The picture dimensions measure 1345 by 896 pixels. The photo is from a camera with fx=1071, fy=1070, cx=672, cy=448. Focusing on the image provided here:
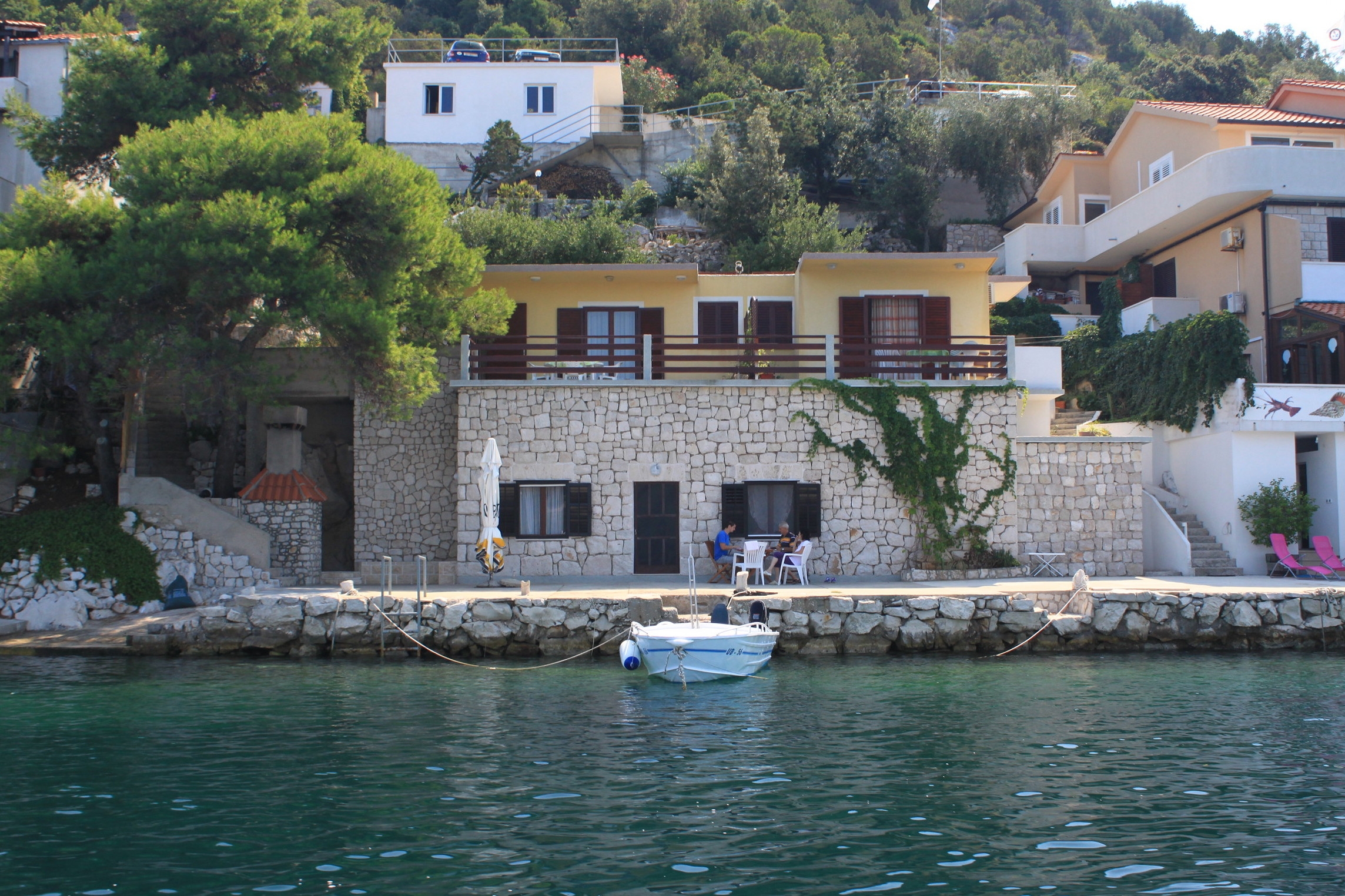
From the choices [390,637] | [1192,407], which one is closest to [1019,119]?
[1192,407]

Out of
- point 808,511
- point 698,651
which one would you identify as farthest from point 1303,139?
point 698,651

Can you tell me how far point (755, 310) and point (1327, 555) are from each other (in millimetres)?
13629

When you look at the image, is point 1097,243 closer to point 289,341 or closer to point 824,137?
point 824,137

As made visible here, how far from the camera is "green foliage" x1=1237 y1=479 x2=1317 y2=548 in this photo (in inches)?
902

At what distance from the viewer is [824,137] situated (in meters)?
44.4

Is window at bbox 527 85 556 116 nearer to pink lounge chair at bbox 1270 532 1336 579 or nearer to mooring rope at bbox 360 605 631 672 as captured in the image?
mooring rope at bbox 360 605 631 672

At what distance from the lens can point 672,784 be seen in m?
10.8

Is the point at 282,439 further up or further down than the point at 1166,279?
further down

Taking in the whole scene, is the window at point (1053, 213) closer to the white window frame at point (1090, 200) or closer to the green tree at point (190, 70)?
the white window frame at point (1090, 200)

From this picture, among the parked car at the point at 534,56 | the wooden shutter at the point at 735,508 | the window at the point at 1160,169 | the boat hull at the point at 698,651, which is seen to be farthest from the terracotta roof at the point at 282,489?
the parked car at the point at 534,56

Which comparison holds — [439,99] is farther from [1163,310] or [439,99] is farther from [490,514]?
[490,514]

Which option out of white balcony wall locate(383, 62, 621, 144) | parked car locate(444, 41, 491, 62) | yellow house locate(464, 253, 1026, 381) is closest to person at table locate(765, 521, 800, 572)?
yellow house locate(464, 253, 1026, 381)

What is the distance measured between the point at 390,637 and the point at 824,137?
106 ft

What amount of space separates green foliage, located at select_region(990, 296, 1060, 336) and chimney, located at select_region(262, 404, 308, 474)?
1991cm
